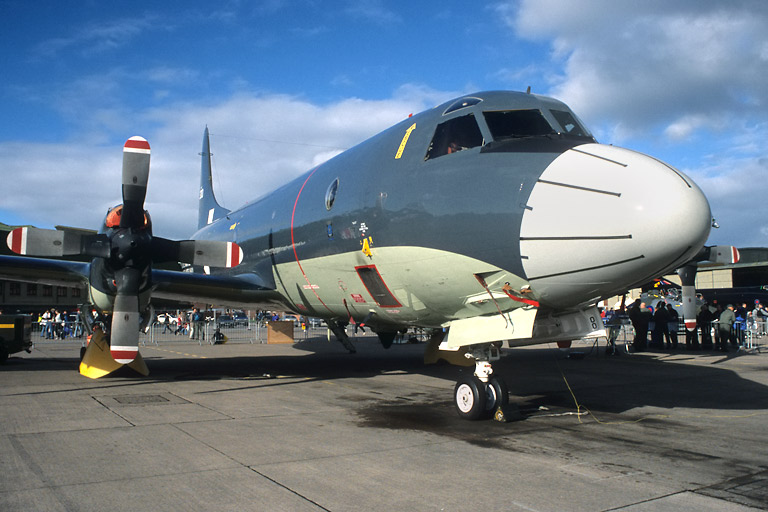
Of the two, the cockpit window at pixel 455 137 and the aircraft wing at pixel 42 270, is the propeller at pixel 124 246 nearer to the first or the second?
the aircraft wing at pixel 42 270

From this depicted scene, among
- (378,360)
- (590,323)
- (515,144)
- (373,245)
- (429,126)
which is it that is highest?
(429,126)

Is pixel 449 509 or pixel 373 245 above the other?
pixel 373 245

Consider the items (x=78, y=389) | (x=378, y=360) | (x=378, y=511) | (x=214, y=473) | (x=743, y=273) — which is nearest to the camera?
(x=378, y=511)

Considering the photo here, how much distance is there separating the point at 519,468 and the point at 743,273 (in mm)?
60521

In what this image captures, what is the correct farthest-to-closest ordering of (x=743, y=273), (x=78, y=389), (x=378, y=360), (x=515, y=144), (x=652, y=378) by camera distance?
(x=743, y=273) < (x=378, y=360) < (x=652, y=378) < (x=78, y=389) < (x=515, y=144)

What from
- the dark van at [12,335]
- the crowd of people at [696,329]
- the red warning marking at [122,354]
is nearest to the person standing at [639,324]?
the crowd of people at [696,329]

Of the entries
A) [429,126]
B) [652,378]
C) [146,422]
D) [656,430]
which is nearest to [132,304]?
[146,422]

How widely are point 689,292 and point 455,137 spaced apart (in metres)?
12.5

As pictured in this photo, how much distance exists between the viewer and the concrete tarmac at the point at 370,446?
173 inches

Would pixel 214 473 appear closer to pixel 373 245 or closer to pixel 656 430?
pixel 373 245

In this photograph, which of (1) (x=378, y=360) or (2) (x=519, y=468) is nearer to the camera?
(2) (x=519, y=468)

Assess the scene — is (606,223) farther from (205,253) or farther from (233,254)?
(205,253)

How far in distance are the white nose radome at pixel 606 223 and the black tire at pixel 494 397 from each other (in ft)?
5.58

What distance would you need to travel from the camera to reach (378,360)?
17.5 metres
